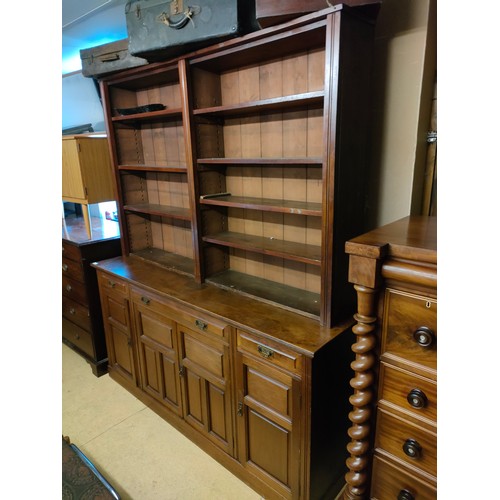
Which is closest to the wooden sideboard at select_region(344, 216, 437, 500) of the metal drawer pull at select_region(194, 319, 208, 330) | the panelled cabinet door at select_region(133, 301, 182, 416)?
the metal drawer pull at select_region(194, 319, 208, 330)

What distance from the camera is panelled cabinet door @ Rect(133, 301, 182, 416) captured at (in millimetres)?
1992

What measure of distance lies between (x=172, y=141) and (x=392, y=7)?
4.68ft

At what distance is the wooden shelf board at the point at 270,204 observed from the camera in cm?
146

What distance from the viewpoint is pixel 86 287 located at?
2547mm

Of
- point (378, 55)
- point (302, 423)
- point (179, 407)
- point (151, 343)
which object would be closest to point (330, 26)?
point (378, 55)

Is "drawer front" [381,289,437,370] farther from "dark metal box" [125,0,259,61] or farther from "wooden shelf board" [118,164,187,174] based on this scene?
"wooden shelf board" [118,164,187,174]

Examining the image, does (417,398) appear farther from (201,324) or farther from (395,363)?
(201,324)

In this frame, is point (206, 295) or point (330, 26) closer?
point (330, 26)

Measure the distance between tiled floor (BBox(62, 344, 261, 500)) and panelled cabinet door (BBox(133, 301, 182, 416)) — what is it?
19cm

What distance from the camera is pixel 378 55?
4.83 ft

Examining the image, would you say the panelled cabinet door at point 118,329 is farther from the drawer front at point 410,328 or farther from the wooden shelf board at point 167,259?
the drawer front at point 410,328

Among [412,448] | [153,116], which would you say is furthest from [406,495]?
[153,116]

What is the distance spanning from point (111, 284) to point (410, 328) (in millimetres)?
1903
